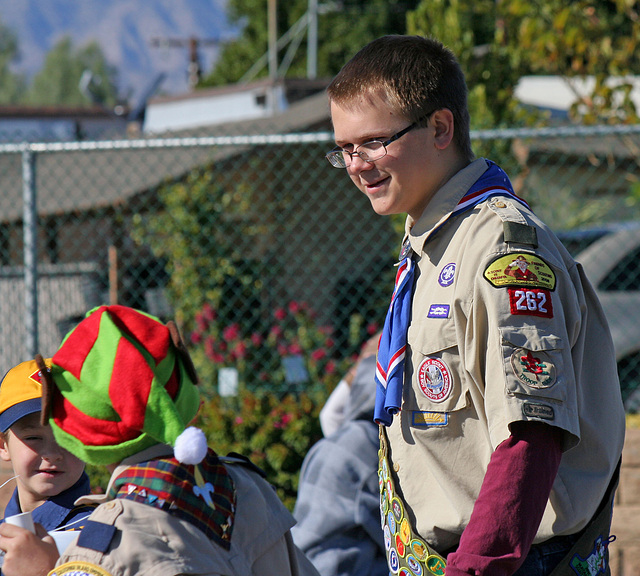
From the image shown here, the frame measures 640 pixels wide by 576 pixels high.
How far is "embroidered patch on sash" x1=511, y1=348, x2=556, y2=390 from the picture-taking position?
57.4 inches

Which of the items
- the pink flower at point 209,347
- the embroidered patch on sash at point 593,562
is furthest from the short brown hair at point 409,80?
the pink flower at point 209,347

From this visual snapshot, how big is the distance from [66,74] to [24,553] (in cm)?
10139

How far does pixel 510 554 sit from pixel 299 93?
1432cm

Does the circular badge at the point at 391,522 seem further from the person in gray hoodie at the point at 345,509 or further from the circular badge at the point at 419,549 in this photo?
the person in gray hoodie at the point at 345,509

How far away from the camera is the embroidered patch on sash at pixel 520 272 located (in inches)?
58.6

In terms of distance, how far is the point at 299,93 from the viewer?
15.1 meters

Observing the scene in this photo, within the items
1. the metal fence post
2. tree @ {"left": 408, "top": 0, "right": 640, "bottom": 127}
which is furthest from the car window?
the metal fence post

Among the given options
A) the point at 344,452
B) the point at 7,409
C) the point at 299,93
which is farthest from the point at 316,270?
the point at 299,93

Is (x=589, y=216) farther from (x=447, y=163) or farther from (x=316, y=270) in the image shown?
(x=447, y=163)

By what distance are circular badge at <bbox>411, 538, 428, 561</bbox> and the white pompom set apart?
0.49 meters

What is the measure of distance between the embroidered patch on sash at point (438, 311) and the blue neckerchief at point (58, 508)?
107 centimetres

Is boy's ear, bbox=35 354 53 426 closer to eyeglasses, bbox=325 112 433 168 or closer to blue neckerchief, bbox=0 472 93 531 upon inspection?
blue neckerchief, bbox=0 472 93 531

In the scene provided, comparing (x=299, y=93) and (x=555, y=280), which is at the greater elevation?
(x=555, y=280)

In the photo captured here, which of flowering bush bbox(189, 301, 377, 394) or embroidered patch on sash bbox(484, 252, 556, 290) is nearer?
embroidered patch on sash bbox(484, 252, 556, 290)
